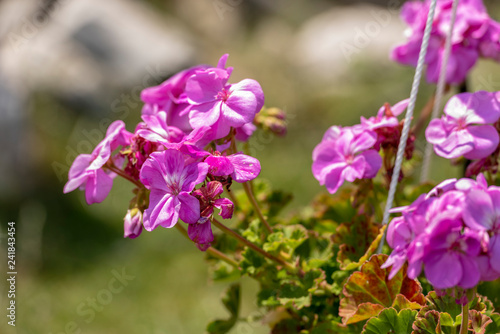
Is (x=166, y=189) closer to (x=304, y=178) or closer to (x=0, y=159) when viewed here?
(x=304, y=178)

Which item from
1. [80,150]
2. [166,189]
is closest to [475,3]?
[166,189]

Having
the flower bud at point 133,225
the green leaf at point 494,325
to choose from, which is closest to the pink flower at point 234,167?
the flower bud at point 133,225

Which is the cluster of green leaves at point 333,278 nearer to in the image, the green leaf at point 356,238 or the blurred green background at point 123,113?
the green leaf at point 356,238

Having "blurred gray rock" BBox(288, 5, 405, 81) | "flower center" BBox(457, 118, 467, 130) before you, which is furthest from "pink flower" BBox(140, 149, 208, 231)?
"blurred gray rock" BBox(288, 5, 405, 81)

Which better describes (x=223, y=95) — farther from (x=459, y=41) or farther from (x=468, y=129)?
(x=459, y=41)

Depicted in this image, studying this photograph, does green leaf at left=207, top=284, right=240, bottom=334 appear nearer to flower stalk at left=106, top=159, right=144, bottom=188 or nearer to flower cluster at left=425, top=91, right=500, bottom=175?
flower stalk at left=106, top=159, right=144, bottom=188

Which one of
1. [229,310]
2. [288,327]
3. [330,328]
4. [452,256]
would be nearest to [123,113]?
[229,310]
